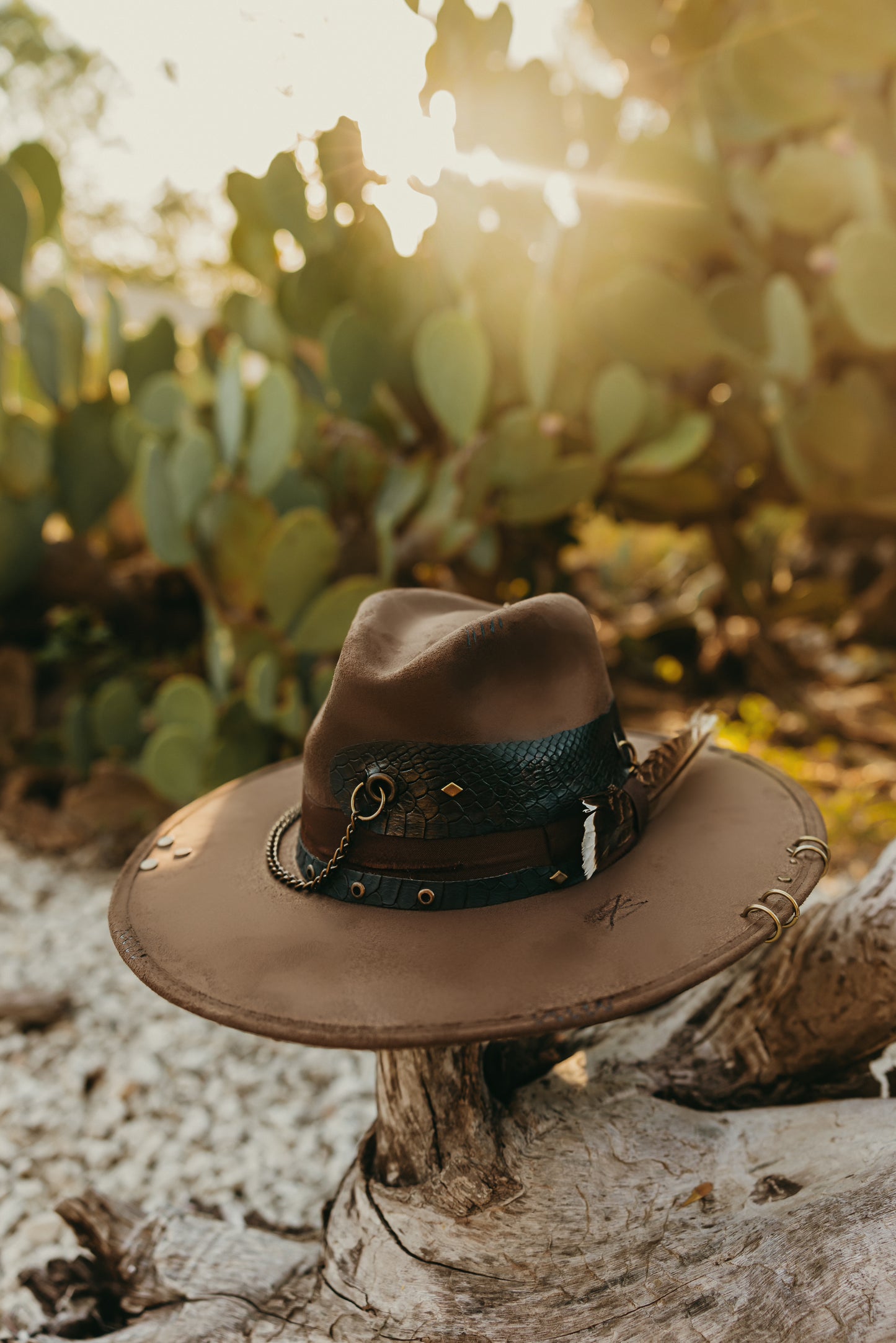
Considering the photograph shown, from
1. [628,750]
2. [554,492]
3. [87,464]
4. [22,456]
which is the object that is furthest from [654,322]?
[628,750]

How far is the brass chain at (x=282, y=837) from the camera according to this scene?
87cm

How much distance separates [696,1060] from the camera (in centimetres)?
125

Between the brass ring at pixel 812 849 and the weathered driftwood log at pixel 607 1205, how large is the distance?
22cm

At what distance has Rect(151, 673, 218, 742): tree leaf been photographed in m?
2.12

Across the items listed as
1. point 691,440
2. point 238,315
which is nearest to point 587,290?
point 691,440

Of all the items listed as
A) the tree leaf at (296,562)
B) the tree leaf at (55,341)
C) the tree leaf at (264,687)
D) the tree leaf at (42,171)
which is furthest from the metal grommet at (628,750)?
the tree leaf at (42,171)

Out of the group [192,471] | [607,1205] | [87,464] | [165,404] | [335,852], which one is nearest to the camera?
[335,852]

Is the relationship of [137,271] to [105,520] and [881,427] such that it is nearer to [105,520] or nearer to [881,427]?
[105,520]

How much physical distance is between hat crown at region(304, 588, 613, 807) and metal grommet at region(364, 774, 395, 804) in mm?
43

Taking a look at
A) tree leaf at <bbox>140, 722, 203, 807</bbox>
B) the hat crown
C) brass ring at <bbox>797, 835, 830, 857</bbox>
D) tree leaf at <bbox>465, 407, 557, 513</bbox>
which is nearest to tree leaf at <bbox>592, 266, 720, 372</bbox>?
tree leaf at <bbox>465, 407, 557, 513</bbox>

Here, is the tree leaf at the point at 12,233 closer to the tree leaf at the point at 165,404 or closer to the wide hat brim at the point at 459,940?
the tree leaf at the point at 165,404

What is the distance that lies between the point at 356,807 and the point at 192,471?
1.44 metres

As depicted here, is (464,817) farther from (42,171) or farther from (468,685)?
(42,171)

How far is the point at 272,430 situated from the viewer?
202 cm
